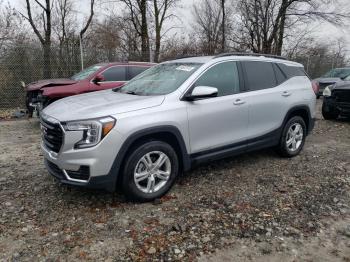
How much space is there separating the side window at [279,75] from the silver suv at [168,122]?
19mm

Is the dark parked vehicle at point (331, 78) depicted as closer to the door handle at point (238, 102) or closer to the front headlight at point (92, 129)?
the door handle at point (238, 102)

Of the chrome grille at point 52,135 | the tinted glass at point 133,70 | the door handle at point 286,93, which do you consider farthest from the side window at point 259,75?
the tinted glass at point 133,70

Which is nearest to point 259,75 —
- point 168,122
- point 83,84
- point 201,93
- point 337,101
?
point 201,93

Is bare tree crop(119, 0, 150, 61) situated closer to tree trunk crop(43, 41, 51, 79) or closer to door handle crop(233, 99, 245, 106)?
tree trunk crop(43, 41, 51, 79)

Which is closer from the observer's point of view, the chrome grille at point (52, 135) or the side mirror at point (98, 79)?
the chrome grille at point (52, 135)

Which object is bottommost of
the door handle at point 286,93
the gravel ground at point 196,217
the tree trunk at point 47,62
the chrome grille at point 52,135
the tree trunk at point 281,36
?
the gravel ground at point 196,217

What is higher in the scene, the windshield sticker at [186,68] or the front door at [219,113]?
the windshield sticker at [186,68]

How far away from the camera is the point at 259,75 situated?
5.29 metres

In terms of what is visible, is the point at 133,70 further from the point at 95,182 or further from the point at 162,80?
the point at 95,182

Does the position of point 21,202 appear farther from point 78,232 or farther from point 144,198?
point 144,198

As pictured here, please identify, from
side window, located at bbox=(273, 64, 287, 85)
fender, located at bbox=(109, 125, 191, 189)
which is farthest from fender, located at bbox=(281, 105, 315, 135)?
fender, located at bbox=(109, 125, 191, 189)

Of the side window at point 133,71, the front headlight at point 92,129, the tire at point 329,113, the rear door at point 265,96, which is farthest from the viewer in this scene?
the tire at point 329,113

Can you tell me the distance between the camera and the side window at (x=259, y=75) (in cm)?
511

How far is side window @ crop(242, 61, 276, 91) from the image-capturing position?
5105 millimetres
